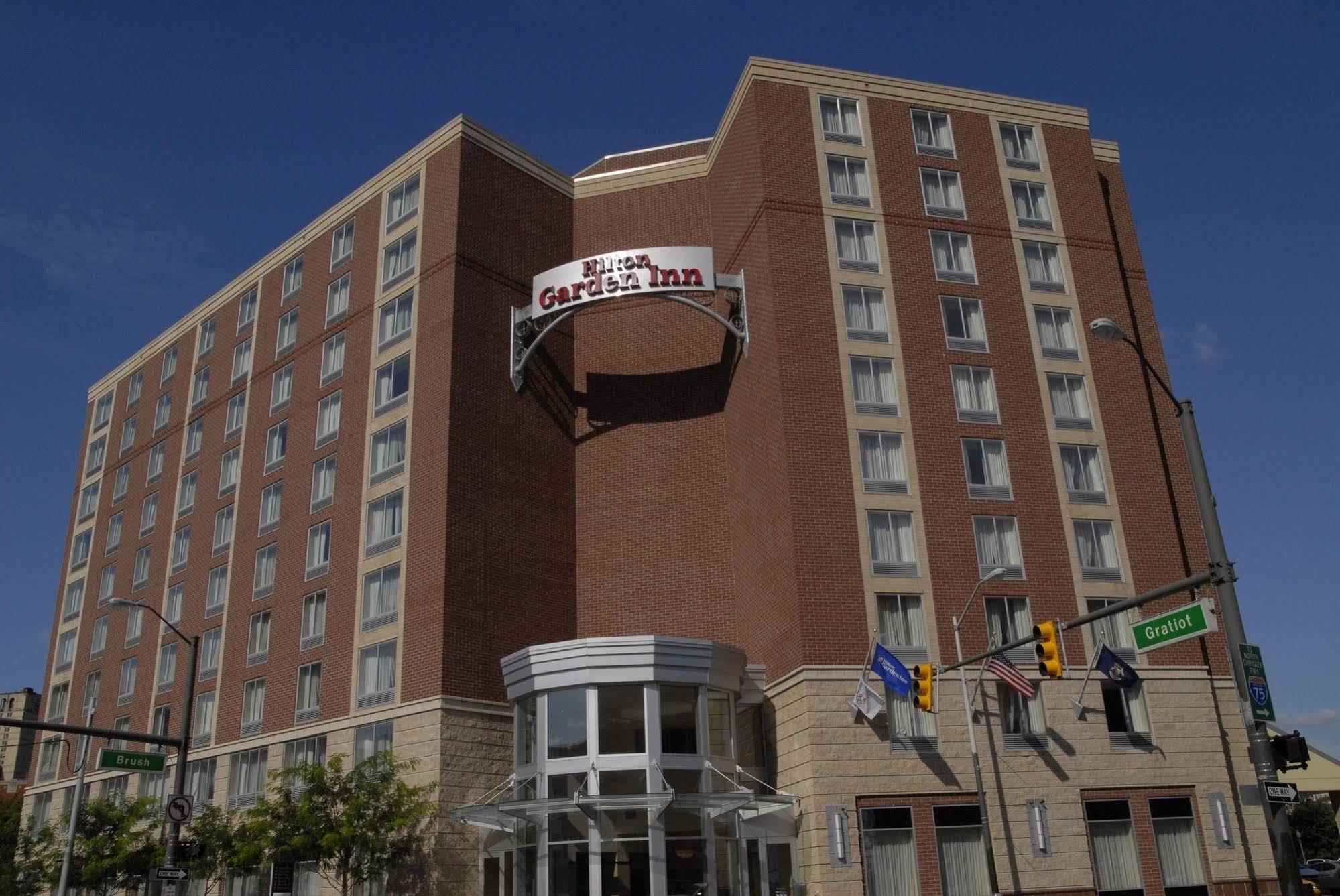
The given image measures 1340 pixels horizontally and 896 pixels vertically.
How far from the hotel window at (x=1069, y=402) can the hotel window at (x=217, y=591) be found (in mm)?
36921

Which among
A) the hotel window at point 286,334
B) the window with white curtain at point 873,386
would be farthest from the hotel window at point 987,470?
the hotel window at point 286,334

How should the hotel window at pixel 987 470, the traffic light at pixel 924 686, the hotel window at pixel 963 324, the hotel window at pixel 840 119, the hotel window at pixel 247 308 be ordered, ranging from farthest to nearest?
the hotel window at pixel 247 308, the hotel window at pixel 840 119, the hotel window at pixel 963 324, the hotel window at pixel 987 470, the traffic light at pixel 924 686

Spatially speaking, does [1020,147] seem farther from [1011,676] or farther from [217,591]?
[217,591]

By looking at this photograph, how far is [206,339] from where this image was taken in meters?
64.9

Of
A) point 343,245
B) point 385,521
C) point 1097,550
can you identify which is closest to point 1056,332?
point 1097,550

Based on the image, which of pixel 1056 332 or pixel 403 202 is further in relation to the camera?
pixel 403 202

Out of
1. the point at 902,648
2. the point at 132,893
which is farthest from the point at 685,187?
the point at 132,893

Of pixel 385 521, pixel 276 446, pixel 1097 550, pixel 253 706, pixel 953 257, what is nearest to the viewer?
pixel 1097 550

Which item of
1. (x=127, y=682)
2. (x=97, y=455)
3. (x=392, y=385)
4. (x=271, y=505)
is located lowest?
(x=127, y=682)

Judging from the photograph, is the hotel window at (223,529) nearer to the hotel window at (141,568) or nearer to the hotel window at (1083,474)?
the hotel window at (141,568)

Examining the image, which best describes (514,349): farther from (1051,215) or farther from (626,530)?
(1051,215)

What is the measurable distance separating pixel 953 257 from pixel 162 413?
44.4 m

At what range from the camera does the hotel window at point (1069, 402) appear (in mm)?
44750

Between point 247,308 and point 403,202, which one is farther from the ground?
point 247,308
